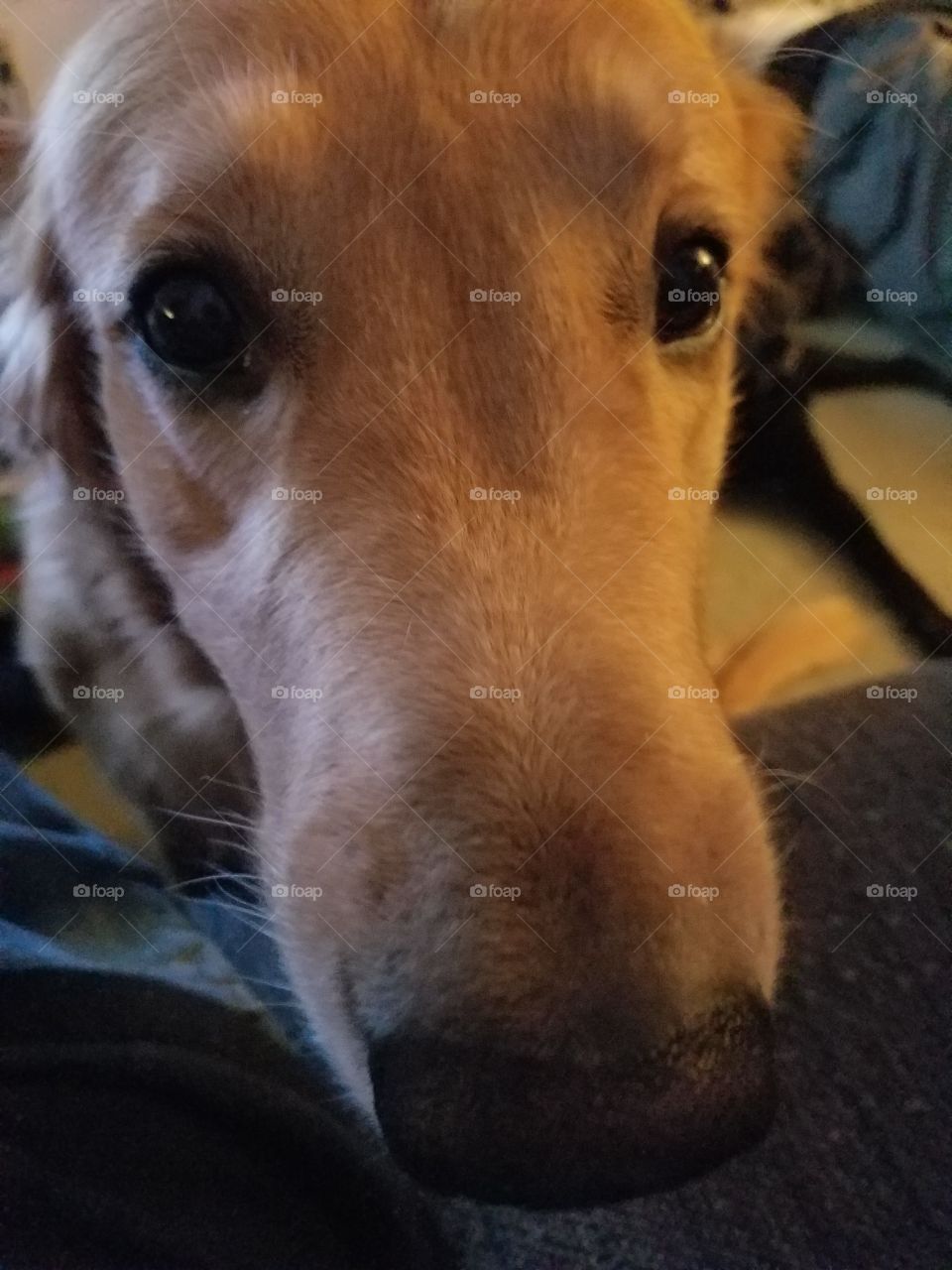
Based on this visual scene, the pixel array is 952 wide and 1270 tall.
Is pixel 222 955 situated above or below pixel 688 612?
below

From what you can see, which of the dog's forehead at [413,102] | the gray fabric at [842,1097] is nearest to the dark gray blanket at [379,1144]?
the gray fabric at [842,1097]

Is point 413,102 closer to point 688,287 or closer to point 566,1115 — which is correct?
point 688,287

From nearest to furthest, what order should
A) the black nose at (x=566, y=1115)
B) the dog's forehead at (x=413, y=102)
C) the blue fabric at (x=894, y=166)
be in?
the black nose at (x=566, y=1115), the dog's forehead at (x=413, y=102), the blue fabric at (x=894, y=166)

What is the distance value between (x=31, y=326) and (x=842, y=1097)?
1.38 meters

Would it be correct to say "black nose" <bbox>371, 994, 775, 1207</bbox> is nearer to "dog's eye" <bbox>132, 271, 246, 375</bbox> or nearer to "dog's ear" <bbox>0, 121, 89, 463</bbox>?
"dog's eye" <bbox>132, 271, 246, 375</bbox>

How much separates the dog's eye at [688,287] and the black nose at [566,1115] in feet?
2.52

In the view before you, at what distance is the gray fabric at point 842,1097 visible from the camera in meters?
0.83

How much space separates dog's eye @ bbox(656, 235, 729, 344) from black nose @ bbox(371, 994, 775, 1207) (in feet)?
2.52

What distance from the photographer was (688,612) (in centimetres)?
110

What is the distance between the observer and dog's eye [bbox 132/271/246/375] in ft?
3.45

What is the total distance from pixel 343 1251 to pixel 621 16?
4.12 feet

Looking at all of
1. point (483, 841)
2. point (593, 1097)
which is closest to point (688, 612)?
point (483, 841)

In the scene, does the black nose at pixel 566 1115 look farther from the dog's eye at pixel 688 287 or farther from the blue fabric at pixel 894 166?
the blue fabric at pixel 894 166

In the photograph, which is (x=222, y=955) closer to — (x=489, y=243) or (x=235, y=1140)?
(x=235, y=1140)
